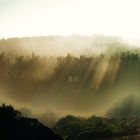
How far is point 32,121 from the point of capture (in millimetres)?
81062

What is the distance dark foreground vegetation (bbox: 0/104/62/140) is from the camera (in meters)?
79.8

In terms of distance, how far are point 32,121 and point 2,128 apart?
5.63 meters

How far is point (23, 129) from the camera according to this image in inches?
3169

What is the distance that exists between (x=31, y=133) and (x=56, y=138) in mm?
4659

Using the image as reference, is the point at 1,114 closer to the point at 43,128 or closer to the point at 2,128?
the point at 2,128

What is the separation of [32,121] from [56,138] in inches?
215

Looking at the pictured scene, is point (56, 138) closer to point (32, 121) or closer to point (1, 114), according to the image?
point (32, 121)

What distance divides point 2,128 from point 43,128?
744 cm

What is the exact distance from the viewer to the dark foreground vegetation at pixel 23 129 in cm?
7981

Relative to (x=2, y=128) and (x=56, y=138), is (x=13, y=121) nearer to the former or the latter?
(x=2, y=128)

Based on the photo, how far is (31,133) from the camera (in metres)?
80.1

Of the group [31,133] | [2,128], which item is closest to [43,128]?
[31,133]

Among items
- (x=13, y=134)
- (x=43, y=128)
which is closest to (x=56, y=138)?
(x=43, y=128)

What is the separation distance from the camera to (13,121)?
81250mm
